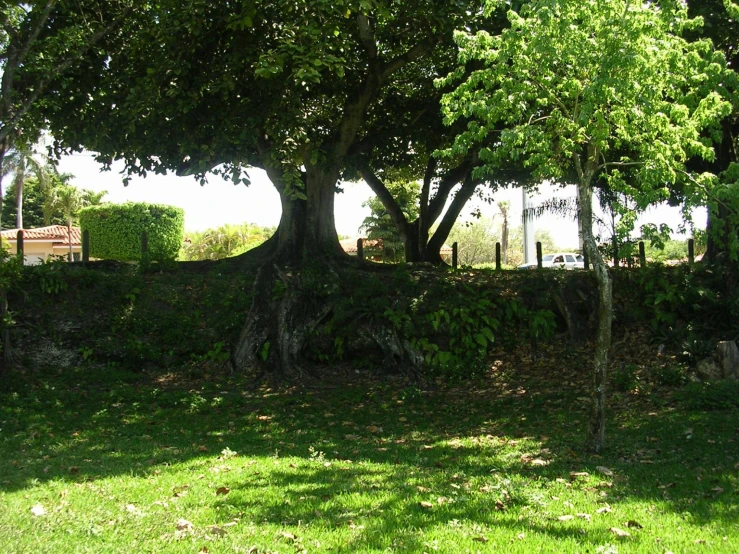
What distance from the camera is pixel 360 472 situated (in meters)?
6.76

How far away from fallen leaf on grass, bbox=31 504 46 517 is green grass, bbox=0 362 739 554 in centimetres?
3

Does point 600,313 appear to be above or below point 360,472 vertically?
above

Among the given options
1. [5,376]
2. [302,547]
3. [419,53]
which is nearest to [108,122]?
[5,376]

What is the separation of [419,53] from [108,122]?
608cm

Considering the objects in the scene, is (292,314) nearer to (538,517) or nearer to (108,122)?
(108,122)

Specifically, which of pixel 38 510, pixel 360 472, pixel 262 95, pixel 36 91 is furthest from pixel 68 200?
pixel 38 510

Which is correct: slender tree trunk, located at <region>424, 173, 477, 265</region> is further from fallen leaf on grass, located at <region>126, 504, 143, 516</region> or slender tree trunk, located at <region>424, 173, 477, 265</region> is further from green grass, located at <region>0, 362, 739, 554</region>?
fallen leaf on grass, located at <region>126, 504, 143, 516</region>

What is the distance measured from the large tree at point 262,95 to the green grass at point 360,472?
3.27 m

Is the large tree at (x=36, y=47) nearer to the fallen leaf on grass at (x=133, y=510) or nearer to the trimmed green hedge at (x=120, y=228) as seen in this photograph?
the fallen leaf on grass at (x=133, y=510)

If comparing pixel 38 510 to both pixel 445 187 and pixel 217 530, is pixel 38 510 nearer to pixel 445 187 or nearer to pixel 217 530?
pixel 217 530

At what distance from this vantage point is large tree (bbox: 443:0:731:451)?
663cm

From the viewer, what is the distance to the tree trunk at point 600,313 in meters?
7.47

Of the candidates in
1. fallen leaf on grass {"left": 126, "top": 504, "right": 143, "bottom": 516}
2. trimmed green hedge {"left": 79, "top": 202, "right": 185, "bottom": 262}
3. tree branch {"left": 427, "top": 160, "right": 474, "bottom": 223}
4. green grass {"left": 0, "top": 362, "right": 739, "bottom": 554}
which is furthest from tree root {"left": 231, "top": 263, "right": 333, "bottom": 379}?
trimmed green hedge {"left": 79, "top": 202, "right": 185, "bottom": 262}

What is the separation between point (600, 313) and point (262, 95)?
7.17m
